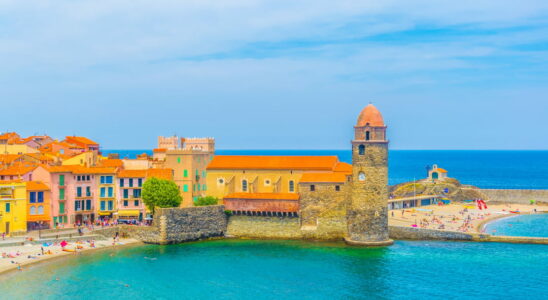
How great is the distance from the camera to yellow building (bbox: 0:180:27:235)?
53125mm

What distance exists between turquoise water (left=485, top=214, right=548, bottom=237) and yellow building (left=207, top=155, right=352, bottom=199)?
20.5m

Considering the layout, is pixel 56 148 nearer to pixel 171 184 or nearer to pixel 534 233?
pixel 171 184

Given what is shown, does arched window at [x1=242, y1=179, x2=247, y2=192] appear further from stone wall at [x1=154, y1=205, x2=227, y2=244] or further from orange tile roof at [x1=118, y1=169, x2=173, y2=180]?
orange tile roof at [x1=118, y1=169, x2=173, y2=180]

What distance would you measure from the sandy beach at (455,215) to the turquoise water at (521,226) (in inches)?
53.4

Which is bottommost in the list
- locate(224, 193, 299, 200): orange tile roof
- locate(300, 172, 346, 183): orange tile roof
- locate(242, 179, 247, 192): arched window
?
→ locate(224, 193, 299, 200): orange tile roof

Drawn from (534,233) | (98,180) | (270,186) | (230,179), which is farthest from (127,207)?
(534,233)

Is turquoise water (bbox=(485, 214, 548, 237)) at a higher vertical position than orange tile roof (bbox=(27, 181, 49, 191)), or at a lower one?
lower

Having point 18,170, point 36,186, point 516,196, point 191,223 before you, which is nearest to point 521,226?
point 516,196

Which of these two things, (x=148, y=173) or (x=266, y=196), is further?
(x=148, y=173)

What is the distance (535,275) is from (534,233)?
2083 cm

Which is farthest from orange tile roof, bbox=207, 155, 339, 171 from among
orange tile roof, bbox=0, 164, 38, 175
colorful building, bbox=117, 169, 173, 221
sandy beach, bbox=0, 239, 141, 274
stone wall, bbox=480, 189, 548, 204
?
stone wall, bbox=480, 189, 548, 204

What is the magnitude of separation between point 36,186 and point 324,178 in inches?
1125

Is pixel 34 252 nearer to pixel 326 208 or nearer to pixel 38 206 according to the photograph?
pixel 38 206

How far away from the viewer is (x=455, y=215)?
250 ft
